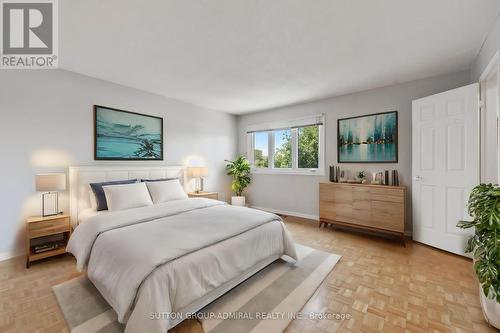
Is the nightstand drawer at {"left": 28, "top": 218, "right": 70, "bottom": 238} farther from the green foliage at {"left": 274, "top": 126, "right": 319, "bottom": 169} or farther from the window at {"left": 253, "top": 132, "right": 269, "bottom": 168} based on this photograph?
the green foliage at {"left": 274, "top": 126, "right": 319, "bottom": 169}

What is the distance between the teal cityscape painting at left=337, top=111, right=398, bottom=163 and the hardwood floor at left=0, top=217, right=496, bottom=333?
1583 mm

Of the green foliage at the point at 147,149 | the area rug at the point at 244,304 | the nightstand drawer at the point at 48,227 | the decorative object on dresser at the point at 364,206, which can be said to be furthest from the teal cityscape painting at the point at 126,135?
the decorative object on dresser at the point at 364,206

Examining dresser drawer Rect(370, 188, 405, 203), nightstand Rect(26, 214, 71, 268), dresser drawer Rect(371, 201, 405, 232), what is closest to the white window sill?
dresser drawer Rect(370, 188, 405, 203)

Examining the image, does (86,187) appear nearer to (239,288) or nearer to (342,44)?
(239,288)

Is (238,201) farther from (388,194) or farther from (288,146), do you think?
(388,194)

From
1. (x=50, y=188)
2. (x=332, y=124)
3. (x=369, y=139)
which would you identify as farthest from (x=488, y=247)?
(x=50, y=188)

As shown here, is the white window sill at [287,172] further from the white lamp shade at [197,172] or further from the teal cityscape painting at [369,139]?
the white lamp shade at [197,172]

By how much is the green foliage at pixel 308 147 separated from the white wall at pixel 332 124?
26 cm

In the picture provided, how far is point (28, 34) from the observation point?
2270 mm

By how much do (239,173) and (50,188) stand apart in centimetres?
354

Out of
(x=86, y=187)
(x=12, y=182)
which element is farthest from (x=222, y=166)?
(x=12, y=182)

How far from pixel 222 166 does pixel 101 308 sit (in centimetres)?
399

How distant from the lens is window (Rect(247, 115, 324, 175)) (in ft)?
15.3

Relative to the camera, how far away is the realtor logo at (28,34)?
1926 mm
